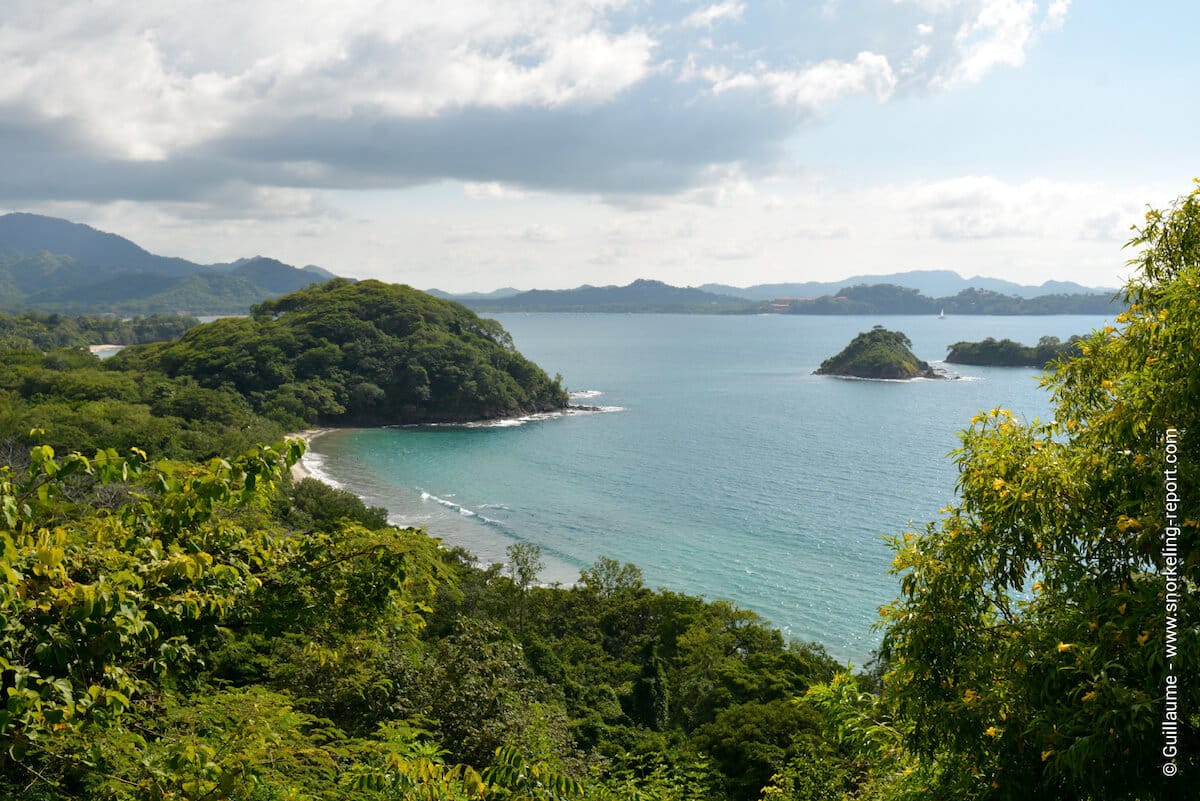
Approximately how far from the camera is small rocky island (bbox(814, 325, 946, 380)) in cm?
10917

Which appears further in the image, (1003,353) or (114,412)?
(1003,353)

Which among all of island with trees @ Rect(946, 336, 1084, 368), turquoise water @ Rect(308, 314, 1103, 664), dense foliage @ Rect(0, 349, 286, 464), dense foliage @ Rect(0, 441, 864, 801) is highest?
island with trees @ Rect(946, 336, 1084, 368)

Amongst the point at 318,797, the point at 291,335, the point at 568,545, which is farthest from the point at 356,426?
the point at 318,797

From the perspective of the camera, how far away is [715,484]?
50844 millimetres

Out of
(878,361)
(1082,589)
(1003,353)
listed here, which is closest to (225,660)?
(1082,589)

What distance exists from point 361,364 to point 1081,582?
7973 cm

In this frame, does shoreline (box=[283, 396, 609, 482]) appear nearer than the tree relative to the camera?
No

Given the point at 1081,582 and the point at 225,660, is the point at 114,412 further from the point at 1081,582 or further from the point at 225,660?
the point at 1081,582

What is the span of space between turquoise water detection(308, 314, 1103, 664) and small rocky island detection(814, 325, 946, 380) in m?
11.0

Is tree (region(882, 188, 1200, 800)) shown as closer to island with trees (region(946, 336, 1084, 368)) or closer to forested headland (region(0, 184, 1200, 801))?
forested headland (region(0, 184, 1200, 801))

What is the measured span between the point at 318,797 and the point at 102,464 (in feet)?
9.20

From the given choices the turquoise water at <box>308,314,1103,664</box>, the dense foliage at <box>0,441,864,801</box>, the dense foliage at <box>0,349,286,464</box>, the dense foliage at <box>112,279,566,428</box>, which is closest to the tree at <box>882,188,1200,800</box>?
the dense foliage at <box>0,441,864,801</box>

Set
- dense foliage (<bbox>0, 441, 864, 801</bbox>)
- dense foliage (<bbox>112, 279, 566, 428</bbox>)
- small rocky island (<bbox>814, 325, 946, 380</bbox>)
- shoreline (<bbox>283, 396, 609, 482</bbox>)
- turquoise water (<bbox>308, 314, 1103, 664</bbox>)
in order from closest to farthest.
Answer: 1. dense foliage (<bbox>0, 441, 864, 801</bbox>)
2. turquoise water (<bbox>308, 314, 1103, 664</bbox>)
3. shoreline (<bbox>283, 396, 609, 482</bbox>)
4. dense foliage (<bbox>112, 279, 566, 428</bbox>)
5. small rocky island (<bbox>814, 325, 946, 380</bbox>)

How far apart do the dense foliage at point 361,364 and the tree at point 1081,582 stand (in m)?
66.1
